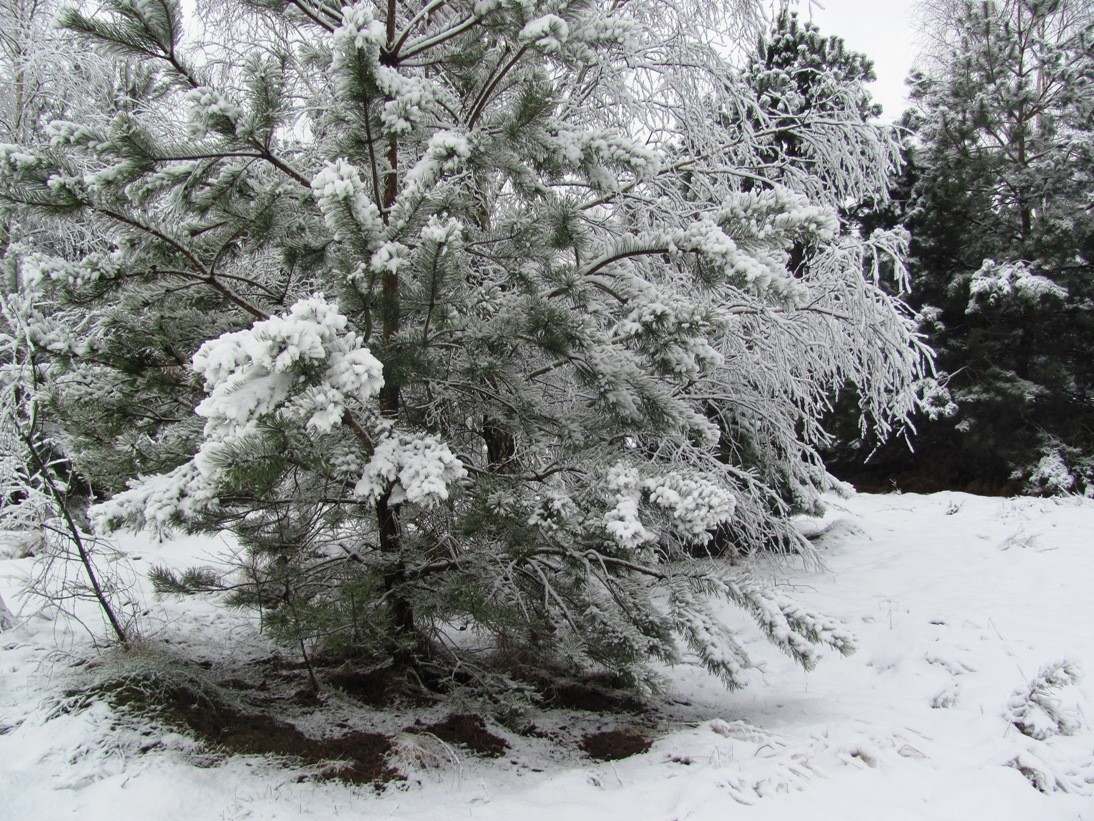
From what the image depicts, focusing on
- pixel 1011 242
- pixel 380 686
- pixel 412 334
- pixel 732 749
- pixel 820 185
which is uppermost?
pixel 1011 242

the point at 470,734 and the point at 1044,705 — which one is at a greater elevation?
the point at 1044,705

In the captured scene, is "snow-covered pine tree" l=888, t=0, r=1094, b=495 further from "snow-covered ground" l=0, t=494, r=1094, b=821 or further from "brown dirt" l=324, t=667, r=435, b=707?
"brown dirt" l=324, t=667, r=435, b=707

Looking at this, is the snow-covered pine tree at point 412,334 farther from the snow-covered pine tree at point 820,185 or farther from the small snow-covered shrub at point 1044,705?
the snow-covered pine tree at point 820,185

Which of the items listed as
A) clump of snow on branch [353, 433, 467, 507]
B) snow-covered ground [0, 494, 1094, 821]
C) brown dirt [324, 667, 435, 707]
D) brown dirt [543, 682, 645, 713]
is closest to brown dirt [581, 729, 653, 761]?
snow-covered ground [0, 494, 1094, 821]

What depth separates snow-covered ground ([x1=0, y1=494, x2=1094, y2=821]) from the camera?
2535mm

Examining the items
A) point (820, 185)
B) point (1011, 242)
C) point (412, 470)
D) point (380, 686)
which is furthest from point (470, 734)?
point (1011, 242)

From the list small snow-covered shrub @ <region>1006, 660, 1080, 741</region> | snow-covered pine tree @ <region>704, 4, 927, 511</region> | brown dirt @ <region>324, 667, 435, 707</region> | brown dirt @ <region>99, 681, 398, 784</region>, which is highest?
snow-covered pine tree @ <region>704, 4, 927, 511</region>

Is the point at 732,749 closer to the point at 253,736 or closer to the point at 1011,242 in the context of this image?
the point at 253,736

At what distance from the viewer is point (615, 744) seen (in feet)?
10.9

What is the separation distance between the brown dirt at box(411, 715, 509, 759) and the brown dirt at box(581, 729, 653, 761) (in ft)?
1.39

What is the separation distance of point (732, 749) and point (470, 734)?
1.24 m

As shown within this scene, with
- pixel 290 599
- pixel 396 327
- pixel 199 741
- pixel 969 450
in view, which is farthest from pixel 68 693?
pixel 969 450

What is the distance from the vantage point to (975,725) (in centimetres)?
342

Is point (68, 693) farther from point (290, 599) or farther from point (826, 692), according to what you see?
point (826, 692)
